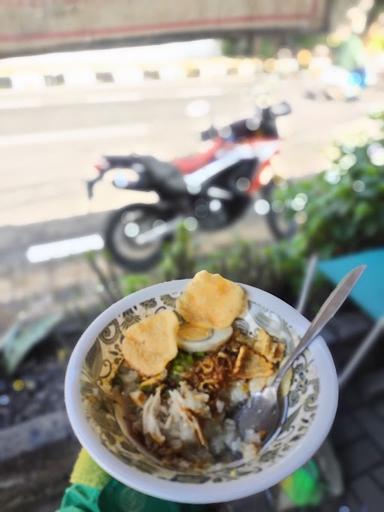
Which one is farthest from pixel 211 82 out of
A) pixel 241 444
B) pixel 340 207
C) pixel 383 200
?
pixel 241 444

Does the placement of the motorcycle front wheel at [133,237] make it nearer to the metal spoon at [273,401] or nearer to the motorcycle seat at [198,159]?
the motorcycle seat at [198,159]

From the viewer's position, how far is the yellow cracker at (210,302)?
0.58m

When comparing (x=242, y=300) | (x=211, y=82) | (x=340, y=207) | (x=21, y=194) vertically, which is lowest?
(x=340, y=207)

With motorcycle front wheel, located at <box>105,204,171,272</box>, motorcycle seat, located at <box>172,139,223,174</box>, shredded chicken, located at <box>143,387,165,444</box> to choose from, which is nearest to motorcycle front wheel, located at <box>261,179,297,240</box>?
motorcycle seat, located at <box>172,139,223,174</box>

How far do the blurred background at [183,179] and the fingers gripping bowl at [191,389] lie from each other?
1.94ft

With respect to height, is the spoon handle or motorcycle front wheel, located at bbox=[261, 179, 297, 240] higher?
the spoon handle

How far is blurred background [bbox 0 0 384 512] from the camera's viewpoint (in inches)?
52.1

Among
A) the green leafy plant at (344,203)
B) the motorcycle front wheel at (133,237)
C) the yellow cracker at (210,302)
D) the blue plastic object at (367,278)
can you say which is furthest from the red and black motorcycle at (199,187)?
the yellow cracker at (210,302)

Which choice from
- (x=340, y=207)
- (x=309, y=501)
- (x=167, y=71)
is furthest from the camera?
(x=340, y=207)

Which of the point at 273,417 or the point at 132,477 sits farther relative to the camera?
the point at 273,417

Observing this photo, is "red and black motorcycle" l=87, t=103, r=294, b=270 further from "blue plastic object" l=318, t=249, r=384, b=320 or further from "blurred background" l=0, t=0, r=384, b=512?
"blue plastic object" l=318, t=249, r=384, b=320

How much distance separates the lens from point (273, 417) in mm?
558

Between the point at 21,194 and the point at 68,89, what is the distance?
0.41m

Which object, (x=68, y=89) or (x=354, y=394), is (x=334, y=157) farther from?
(x=68, y=89)
